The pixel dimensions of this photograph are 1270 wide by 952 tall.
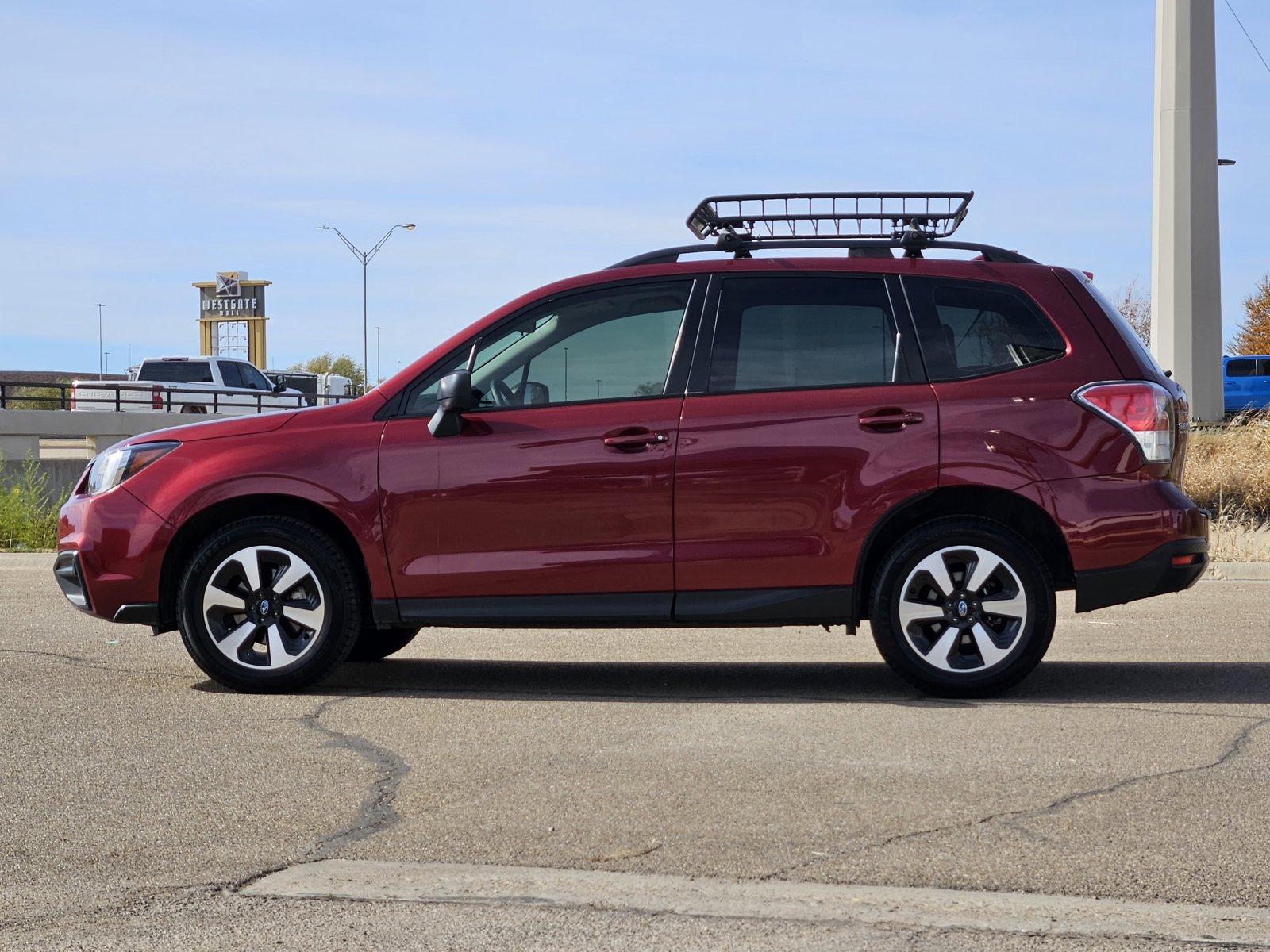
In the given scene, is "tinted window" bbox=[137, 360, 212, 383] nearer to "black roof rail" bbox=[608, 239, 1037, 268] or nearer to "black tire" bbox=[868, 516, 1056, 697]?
"black roof rail" bbox=[608, 239, 1037, 268]

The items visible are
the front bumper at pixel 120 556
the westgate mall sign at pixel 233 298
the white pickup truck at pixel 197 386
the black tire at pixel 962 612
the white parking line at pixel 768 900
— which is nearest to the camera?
the white parking line at pixel 768 900

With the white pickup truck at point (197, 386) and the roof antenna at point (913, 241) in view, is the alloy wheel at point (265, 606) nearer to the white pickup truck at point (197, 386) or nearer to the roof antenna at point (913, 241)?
the roof antenna at point (913, 241)

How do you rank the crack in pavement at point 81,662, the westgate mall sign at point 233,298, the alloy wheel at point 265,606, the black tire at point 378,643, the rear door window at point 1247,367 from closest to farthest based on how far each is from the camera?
the alloy wheel at point 265,606 → the crack in pavement at point 81,662 → the black tire at point 378,643 → the rear door window at point 1247,367 → the westgate mall sign at point 233,298

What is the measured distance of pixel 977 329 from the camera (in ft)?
23.5

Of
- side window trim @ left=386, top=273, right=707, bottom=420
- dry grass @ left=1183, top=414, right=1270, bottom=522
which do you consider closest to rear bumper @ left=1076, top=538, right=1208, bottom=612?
side window trim @ left=386, top=273, right=707, bottom=420

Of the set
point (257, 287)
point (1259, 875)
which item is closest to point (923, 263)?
point (1259, 875)

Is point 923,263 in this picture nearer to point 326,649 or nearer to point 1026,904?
point 326,649

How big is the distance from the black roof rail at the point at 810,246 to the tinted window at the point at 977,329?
0.21 metres

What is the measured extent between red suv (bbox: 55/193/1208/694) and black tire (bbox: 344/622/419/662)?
1088 mm

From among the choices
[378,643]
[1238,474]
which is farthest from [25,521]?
[1238,474]

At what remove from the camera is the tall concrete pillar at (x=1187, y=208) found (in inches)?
1275

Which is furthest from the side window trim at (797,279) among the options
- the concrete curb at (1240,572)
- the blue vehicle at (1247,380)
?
the blue vehicle at (1247,380)

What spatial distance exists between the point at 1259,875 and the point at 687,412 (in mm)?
3455

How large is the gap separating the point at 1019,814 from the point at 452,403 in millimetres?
3213
